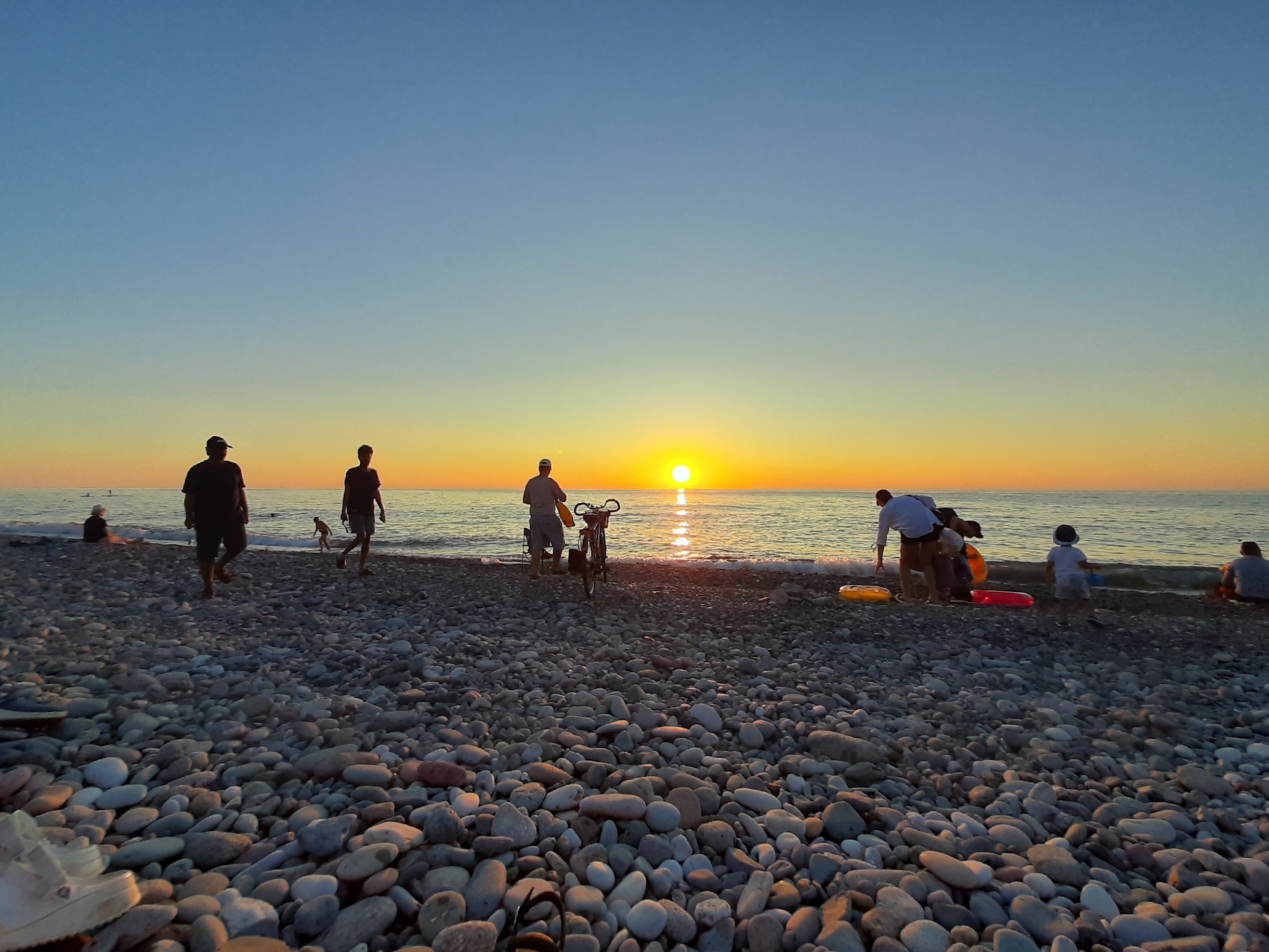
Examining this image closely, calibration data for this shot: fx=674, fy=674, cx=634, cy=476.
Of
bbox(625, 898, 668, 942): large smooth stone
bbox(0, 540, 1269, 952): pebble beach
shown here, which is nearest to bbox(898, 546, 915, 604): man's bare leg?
bbox(0, 540, 1269, 952): pebble beach

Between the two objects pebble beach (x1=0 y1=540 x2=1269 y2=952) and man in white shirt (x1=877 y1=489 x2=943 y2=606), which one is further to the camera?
man in white shirt (x1=877 y1=489 x2=943 y2=606)

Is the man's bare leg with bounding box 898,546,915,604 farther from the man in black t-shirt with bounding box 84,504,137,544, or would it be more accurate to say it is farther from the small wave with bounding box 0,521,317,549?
the small wave with bounding box 0,521,317,549

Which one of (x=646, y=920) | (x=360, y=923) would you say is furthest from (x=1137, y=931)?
(x=360, y=923)

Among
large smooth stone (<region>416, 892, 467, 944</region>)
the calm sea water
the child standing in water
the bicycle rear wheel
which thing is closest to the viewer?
large smooth stone (<region>416, 892, 467, 944</region>)

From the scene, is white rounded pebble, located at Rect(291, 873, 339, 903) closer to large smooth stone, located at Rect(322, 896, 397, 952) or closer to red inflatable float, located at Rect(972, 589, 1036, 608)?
large smooth stone, located at Rect(322, 896, 397, 952)

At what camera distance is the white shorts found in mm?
10250

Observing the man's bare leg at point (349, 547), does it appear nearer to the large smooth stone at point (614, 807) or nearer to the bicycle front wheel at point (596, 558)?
the bicycle front wheel at point (596, 558)

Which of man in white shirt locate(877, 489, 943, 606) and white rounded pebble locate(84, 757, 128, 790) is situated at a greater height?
man in white shirt locate(877, 489, 943, 606)

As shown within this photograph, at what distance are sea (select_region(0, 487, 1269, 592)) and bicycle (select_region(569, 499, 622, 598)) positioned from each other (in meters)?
1.83

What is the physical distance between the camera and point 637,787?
3.93 meters

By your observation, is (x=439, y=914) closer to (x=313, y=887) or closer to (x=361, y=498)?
(x=313, y=887)

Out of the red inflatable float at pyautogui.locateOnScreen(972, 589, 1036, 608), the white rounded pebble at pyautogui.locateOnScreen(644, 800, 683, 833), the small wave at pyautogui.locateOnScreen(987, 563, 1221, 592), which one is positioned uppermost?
the white rounded pebble at pyautogui.locateOnScreen(644, 800, 683, 833)

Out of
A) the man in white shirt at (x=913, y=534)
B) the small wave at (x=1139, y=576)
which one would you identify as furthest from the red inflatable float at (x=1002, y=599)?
the small wave at (x=1139, y=576)

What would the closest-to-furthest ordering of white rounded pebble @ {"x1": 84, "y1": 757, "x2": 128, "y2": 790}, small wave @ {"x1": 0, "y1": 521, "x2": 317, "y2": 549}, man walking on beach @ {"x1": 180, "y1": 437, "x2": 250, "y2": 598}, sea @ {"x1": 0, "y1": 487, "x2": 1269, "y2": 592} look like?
1. white rounded pebble @ {"x1": 84, "y1": 757, "x2": 128, "y2": 790}
2. man walking on beach @ {"x1": 180, "y1": 437, "x2": 250, "y2": 598}
3. sea @ {"x1": 0, "y1": 487, "x2": 1269, "y2": 592}
4. small wave @ {"x1": 0, "y1": 521, "x2": 317, "y2": 549}
